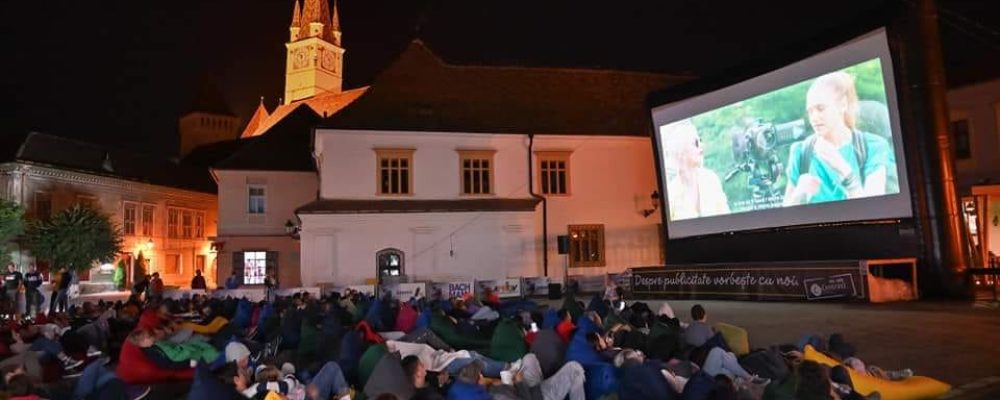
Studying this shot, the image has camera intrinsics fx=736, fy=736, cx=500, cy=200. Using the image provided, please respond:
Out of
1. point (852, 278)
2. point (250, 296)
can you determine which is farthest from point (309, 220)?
point (852, 278)

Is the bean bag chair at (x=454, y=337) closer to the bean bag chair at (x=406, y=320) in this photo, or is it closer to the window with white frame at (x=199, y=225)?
the bean bag chair at (x=406, y=320)

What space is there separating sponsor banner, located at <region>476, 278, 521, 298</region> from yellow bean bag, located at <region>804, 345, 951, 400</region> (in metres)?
16.0

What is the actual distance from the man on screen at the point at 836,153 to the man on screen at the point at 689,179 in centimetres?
310

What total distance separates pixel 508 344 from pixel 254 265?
947 inches

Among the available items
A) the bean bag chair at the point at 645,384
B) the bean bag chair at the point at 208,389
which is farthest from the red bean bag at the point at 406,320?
the bean bag chair at the point at 645,384

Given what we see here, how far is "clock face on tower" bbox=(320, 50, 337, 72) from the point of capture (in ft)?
246

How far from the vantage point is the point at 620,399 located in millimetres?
6480

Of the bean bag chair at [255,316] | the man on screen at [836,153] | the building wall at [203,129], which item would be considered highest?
the building wall at [203,129]

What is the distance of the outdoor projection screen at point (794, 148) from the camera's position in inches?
632

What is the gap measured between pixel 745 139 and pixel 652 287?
4753 mm

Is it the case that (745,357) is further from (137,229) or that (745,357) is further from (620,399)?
(137,229)

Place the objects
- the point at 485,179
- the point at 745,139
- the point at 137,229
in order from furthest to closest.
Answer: the point at 137,229
the point at 485,179
the point at 745,139

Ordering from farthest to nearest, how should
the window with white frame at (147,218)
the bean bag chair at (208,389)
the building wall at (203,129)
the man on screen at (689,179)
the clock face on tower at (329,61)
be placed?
the clock face on tower at (329,61) → the building wall at (203,129) → the window with white frame at (147,218) → the man on screen at (689,179) → the bean bag chair at (208,389)

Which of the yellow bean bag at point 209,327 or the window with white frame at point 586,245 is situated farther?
the window with white frame at point 586,245
